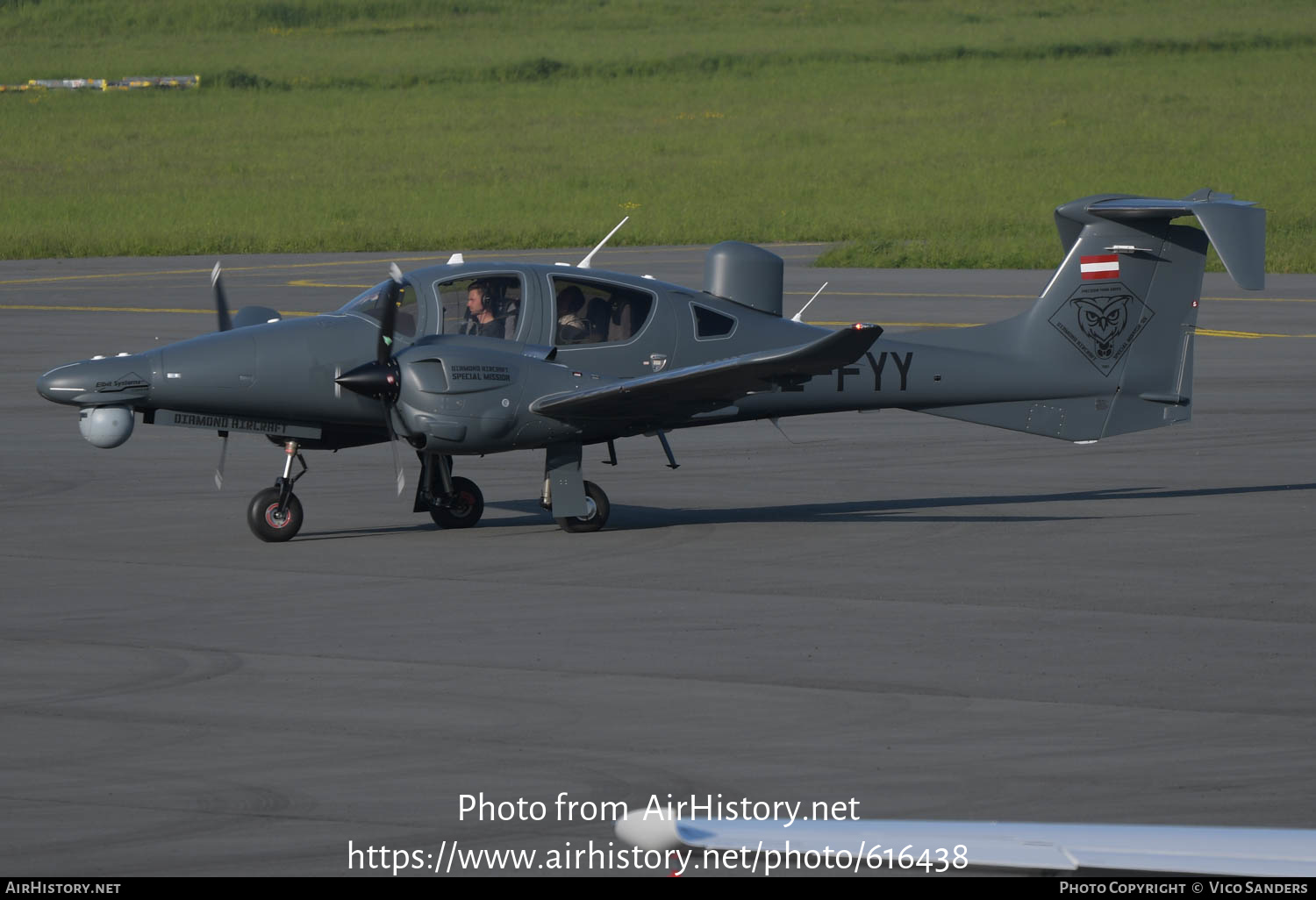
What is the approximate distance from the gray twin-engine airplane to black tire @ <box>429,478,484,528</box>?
0.02 m

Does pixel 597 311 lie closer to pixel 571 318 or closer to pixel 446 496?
pixel 571 318

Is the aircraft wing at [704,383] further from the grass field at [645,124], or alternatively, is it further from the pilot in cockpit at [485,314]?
the grass field at [645,124]

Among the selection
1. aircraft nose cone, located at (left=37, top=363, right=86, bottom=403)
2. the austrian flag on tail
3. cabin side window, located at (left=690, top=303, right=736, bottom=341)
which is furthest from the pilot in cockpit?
the austrian flag on tail

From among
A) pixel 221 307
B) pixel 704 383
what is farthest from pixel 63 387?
pixel 704 383

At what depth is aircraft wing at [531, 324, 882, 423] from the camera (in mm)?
15156

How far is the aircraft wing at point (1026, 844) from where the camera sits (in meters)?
5.77

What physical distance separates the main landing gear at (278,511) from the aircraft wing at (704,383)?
2254 millimetres

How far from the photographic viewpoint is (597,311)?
16.5 meters

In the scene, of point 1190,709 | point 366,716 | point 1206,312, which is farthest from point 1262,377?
point 366,716

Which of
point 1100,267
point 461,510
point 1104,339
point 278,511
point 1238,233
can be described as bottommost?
point 461,510

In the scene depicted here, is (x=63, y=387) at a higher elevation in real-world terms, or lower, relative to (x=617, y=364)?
lower

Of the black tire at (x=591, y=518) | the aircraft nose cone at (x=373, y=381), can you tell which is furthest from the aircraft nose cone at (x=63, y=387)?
the black tire at (x=591, y=518)

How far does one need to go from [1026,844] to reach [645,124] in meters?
80.3
